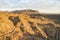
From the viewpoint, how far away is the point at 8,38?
432cm

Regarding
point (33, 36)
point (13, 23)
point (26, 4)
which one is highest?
point (26, 4)

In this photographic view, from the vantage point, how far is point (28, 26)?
4605 mm

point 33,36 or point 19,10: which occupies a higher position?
point 19,10

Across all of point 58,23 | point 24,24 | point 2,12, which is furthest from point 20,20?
point 58,23

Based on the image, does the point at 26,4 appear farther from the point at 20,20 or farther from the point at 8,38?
the point at 8,38

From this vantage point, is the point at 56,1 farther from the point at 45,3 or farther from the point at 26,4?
the point at 26,4

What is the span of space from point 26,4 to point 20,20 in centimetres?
40

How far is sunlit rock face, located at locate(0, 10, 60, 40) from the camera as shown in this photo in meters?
4.43

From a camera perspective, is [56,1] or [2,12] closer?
[2,12]

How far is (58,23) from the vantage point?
4.67 m

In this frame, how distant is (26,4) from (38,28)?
606 mm

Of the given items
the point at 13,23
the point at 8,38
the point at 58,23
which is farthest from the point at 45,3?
the point at 8,38

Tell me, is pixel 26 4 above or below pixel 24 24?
above

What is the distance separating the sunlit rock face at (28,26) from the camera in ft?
14.5
